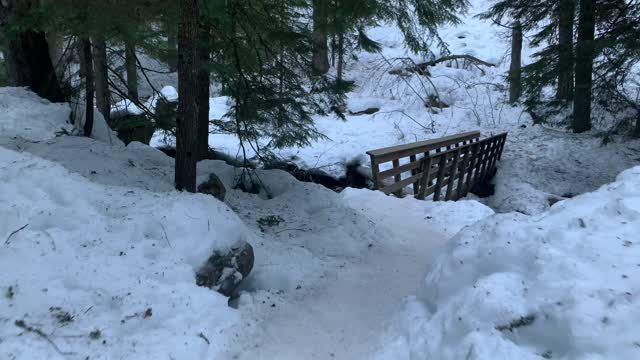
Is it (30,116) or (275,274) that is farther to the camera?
(30,116)

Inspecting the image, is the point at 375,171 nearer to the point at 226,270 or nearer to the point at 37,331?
the point at 226,270

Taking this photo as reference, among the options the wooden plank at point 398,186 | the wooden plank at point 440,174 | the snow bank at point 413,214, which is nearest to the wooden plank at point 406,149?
the wooden plank at point 440,174

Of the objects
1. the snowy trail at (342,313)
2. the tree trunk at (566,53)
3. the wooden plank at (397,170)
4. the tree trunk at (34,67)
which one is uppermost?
the tree trunk at (566,53)

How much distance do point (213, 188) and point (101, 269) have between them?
2508 millimetres

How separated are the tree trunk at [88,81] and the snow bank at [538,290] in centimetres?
453

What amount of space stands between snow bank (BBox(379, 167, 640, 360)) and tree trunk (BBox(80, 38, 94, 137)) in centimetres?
453

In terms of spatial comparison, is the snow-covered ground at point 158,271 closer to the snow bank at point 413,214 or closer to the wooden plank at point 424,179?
the snow bank at point 413,214

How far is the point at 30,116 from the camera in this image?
5.88 meters

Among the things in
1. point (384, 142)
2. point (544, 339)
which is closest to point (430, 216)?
point (544, 339)

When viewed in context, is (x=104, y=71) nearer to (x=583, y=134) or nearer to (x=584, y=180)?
(x=584, y=180)

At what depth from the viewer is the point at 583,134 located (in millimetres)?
13273

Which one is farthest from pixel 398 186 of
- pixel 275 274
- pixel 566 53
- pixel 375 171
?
pixel 566 53

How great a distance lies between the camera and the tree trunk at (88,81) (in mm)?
5391

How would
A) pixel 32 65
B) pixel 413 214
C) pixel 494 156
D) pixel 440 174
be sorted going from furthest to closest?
pixel 494 156, pixel 440 174, pixel 413 214, pixel 32 65
